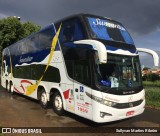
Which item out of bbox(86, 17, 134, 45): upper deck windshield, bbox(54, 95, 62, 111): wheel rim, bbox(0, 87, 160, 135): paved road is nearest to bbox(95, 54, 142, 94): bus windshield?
bbox(86, 17, 134, 45): upper deck windshield

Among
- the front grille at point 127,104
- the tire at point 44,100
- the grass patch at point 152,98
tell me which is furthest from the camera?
the grass patch at point 152,98

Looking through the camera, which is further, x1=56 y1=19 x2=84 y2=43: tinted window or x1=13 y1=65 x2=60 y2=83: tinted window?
x1=13 y1=65 x2=60 y2=83: tinted window

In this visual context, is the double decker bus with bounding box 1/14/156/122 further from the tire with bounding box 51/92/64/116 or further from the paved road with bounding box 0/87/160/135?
the paved road with bounding box 0/87/160/135

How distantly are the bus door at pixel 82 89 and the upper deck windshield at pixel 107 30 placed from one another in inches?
47.8

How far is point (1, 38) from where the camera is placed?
34719 mm

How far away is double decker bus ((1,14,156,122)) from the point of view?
880cm

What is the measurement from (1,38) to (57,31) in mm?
25098

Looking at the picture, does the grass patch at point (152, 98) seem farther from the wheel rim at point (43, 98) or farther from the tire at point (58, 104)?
the wheel rim at point (43, 98)

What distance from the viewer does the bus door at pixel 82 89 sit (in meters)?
9.09

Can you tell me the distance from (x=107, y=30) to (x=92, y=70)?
7.06 feet

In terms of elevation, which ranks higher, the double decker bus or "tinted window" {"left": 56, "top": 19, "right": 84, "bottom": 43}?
"tinted window" {"left": 56, "top": 19, "right": 84, "bottom": 43}

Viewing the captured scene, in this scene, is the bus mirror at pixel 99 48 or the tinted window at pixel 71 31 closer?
the bus mirror at pixel 99 48

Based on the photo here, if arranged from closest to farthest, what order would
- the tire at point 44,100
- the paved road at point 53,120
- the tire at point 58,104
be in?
the paved road at point 53,120
the tire at point 58,104
the tire at point 44,100

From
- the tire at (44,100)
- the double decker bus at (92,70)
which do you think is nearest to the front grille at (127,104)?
the double decker bus at (92,70)
